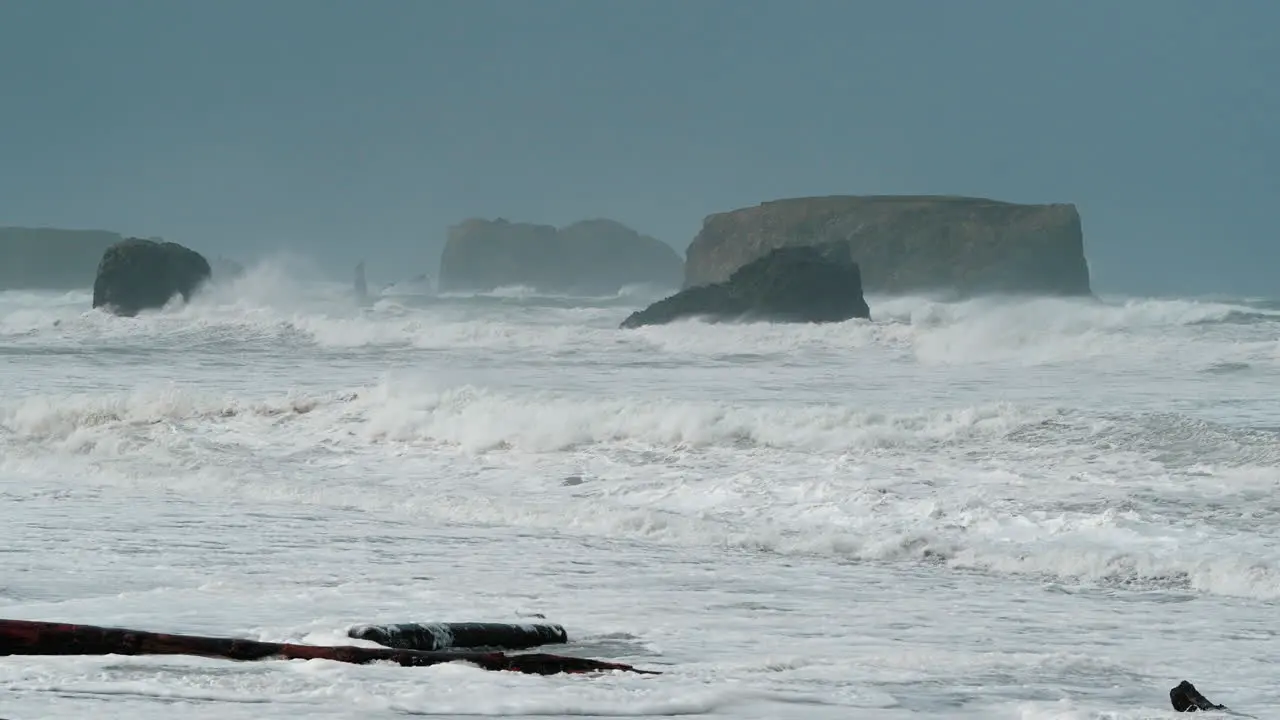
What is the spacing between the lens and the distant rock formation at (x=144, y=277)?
5019cm

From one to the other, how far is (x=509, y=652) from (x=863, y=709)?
167cm

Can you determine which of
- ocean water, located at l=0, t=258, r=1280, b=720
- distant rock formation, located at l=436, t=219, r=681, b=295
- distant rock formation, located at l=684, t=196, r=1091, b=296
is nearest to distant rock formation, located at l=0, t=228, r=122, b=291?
distant rock formation, located at l=436, t=219, r=681, b=295

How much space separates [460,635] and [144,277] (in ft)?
159

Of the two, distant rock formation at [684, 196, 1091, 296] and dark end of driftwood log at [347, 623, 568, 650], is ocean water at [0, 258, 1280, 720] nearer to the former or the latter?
dark end of driftwood log at [347, 623, 568, 650]

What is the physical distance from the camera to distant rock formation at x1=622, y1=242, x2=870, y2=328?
4634 cm

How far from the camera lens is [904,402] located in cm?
2042

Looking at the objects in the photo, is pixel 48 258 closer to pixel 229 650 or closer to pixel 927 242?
pixel 927 242

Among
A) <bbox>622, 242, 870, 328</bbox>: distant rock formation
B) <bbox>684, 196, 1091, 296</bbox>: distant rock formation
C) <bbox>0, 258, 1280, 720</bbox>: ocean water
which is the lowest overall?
<bbox>0, 258, 1280, 720</bbox>: ocean water

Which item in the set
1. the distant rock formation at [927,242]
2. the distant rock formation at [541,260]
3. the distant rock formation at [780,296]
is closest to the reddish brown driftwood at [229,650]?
the distant rock formation at [780,296]

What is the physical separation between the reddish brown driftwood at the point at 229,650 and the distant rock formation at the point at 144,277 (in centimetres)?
4662

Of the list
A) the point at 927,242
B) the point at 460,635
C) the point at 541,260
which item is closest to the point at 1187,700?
the point at 460,635

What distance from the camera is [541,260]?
440ft

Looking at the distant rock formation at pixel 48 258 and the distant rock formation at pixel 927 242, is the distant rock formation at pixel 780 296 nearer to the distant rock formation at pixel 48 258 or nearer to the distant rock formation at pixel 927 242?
the distant rock formation at pixel 927 242

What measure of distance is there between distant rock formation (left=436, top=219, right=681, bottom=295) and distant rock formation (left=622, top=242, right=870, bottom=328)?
8116 centimetres
